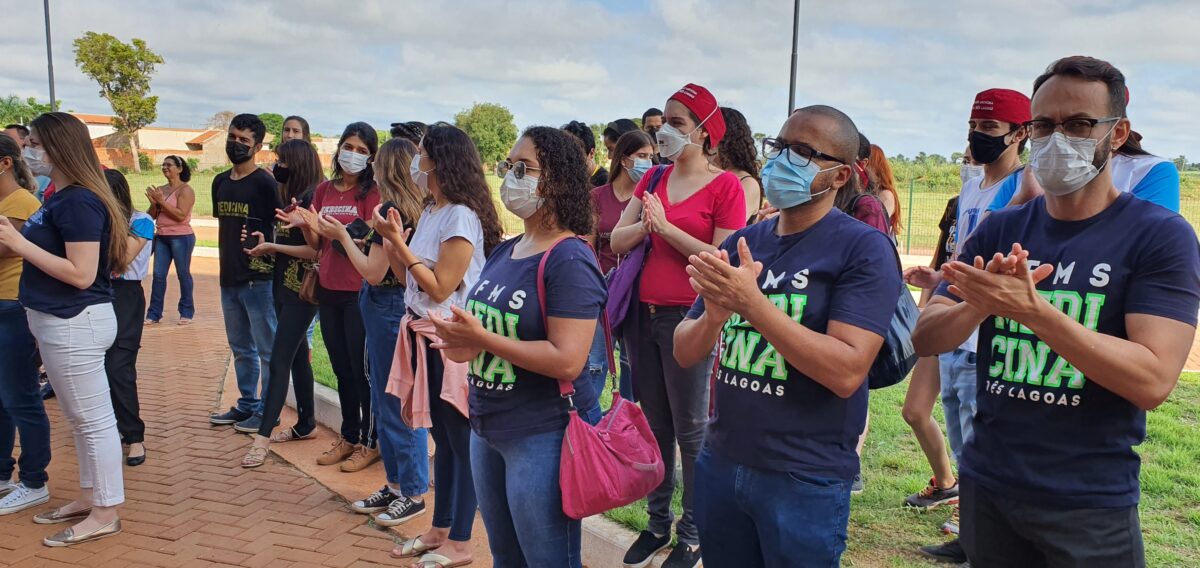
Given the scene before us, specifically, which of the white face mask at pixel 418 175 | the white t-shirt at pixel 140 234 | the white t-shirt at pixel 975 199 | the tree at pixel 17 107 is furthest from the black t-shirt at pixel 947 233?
the tree at pixel 17 107

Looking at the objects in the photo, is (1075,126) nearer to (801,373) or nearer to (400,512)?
(801,373)

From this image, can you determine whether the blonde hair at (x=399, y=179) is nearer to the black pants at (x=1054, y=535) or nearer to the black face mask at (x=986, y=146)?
the black face mask at (x=986, y=146)

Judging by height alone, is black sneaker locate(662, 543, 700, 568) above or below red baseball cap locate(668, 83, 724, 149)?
below

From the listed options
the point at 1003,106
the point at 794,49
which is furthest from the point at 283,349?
the point at 794,49

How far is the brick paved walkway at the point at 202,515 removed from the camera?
4.41 metres

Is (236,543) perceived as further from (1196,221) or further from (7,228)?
(1196,221)

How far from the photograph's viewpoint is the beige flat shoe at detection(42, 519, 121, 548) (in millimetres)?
4535

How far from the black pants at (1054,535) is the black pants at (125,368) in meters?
5.58

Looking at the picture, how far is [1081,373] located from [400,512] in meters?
3.74

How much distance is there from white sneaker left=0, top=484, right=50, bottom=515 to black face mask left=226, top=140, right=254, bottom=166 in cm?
251

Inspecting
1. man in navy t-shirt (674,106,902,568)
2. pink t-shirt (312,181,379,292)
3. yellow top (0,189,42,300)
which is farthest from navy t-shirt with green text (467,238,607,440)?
yellow top (0,189,42,300)

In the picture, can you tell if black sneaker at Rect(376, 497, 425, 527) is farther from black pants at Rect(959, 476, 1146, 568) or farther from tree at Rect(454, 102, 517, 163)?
tree at Rect(454, 102, 517, 163)

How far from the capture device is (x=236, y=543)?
4.56 m

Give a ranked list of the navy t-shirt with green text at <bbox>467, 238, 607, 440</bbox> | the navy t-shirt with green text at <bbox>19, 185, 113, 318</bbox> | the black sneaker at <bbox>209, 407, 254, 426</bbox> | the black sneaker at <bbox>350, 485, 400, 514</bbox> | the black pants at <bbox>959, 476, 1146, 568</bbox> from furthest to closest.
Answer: the black sneaker at <bbox>209, 407, 254, 426</bbox>, the black sneaker at <bbox>350, 485, 400, 514</bbox>, the navy t-shirt with green text at <bbox>19, 185, 113, 318</bbox>, the navy t-shirt with green text at <bbox>467, 238, 607, 440</bbox>, the black pants at <bbox>959, 476, 1146, 568</bbox>
